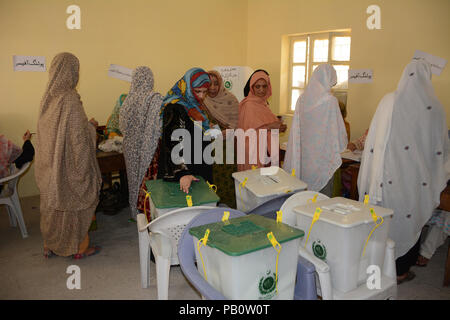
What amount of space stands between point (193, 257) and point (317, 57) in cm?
384

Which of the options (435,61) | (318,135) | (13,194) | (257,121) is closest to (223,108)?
(257,121)

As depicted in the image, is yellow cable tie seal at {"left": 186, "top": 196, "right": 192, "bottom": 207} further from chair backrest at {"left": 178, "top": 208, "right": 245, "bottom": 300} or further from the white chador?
the white chador

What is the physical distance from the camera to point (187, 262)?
1.42m

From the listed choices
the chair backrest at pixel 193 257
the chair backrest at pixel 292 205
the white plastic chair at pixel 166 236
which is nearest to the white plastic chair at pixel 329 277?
the chair backrest at pixel 292 205

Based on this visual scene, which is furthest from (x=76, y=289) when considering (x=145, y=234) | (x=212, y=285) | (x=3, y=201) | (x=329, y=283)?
(x=329, y=283)

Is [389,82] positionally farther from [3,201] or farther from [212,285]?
[3,201]

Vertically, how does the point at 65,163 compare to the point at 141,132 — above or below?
below

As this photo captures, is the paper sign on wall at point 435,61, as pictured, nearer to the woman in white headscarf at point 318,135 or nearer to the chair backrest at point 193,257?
the woman in white headscarf at point 318,135

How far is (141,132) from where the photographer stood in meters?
2.55

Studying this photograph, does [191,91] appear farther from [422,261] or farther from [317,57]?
[317,57]

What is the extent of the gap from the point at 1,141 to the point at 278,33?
12.3ft

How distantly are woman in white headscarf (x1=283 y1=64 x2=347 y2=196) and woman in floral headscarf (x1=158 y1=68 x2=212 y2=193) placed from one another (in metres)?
0.69

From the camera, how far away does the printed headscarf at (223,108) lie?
371 cm
